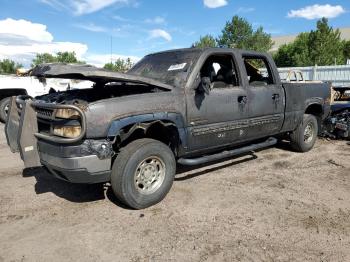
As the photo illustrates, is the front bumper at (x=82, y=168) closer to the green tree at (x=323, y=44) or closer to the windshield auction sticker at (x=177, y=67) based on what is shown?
the windshield auction sticker at (x=177, y=67)

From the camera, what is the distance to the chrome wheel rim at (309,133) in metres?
7.37

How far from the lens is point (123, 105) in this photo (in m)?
4.17

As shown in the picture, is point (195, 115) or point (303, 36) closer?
point (195, 115)

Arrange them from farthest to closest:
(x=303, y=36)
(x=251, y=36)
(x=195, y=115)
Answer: (x=251, y=36) → (x=303, y=36) → (x=195, y=115)

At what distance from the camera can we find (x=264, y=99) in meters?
5.96

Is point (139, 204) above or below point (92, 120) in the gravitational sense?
below

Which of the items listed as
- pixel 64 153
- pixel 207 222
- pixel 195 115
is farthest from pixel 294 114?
pixel 64 153

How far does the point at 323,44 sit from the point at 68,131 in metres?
44.3

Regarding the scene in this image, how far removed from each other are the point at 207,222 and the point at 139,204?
2.72 ft

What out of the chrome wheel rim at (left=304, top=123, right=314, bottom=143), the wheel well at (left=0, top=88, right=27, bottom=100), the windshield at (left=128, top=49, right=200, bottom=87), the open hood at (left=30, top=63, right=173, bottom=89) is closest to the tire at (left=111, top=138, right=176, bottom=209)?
the open hood at (left=30, top=63, right=173, bottom=89)

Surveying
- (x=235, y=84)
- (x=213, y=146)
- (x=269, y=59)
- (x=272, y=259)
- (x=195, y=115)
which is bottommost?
(x=272, y=259)

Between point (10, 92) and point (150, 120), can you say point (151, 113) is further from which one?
point (10, 92)

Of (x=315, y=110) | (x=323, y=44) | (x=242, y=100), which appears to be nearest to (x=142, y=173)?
(x=242, y=100)

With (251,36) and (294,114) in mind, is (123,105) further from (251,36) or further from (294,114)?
(251,36)
